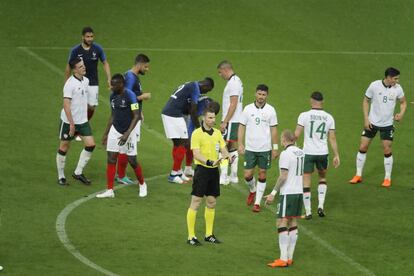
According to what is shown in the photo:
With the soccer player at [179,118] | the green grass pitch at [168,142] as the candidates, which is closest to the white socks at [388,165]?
the green grass pitch at [168,142]

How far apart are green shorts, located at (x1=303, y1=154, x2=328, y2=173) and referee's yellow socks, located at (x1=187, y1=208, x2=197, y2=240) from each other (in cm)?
285

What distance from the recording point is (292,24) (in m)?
32.3

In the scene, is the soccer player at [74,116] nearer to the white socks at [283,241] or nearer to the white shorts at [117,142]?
the white shorts at [117,142]

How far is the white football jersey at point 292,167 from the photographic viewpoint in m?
16.5

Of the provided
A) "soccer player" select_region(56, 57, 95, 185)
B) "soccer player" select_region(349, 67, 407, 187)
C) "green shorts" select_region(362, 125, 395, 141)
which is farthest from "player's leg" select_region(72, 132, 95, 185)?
"green shorts" select_region(362, 125, 395, 141)

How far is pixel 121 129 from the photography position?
768 inches

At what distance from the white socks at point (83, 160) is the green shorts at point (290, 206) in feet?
16.8

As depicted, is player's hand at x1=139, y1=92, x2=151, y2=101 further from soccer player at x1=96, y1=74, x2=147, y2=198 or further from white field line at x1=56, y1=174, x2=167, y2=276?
white field line at x1=56, y1=174, x2=167, y2=276

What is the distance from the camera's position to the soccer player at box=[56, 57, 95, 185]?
778 inches

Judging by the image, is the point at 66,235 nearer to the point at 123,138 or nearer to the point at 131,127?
the point at 123,138

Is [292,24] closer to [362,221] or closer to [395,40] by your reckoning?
[395,40]

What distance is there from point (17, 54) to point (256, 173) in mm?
9856

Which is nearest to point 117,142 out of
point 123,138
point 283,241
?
point 123,138

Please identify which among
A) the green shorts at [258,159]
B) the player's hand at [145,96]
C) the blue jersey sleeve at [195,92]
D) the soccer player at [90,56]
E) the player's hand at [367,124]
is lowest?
the green shorts at [258,159]
